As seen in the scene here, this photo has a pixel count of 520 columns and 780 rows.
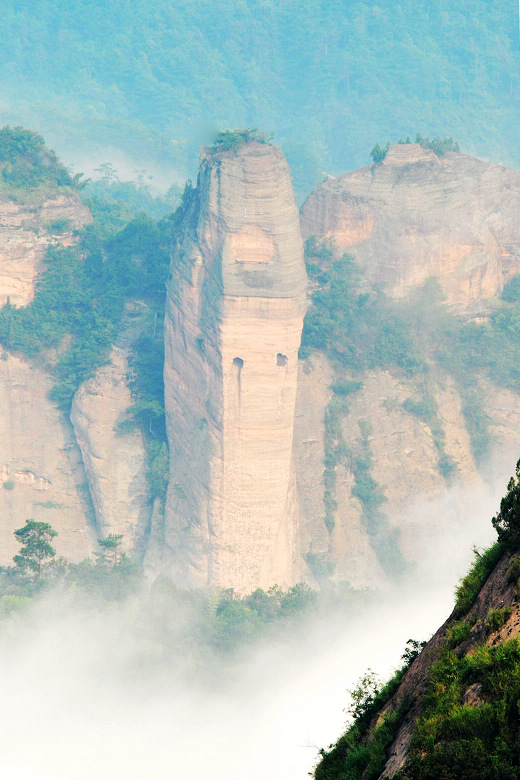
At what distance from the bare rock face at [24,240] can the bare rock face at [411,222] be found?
331 inches

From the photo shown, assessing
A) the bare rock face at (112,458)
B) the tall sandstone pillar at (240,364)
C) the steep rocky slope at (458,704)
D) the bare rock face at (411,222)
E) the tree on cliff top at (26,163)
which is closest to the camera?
the steep rocky slope at (458,704)

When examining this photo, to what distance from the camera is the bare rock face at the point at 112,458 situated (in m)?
33.8

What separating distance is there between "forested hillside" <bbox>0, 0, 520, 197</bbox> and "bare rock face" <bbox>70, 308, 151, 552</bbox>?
170 ft

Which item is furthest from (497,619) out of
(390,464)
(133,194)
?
(133,194)

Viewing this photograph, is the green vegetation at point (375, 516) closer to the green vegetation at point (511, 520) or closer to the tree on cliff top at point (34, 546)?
the tree on cliff top at point (34, 546)

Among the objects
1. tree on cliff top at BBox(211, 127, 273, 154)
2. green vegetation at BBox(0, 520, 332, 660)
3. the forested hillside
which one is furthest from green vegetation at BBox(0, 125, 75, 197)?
the forested hillside

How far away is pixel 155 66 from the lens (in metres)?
90.8

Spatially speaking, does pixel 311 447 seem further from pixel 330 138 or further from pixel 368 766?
pixel 330 138

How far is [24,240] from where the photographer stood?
35.7 m

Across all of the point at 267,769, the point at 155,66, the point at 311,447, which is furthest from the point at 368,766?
the point at 155,66

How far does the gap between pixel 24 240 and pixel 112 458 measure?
7.76 meters

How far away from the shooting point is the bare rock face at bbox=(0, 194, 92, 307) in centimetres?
3547

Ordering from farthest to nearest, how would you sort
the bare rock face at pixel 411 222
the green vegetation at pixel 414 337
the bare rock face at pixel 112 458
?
the bare rock face at pixel 411 222
the green vegetation at pixel 414 337
the bare rock face at pixel 112 458

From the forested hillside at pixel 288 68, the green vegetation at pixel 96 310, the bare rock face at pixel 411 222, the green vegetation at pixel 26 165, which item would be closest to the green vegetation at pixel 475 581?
the green vegetation at pixel 96 310
